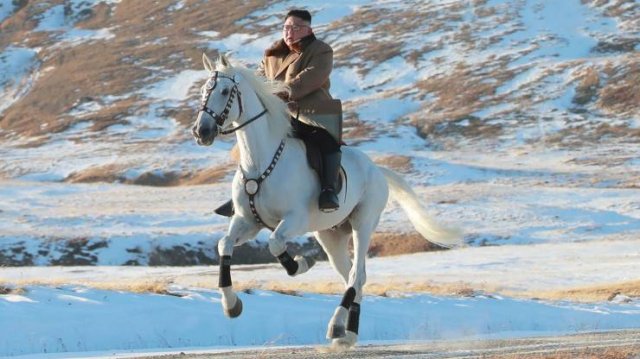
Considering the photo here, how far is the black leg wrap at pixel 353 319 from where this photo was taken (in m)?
14.3

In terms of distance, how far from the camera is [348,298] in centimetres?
1454

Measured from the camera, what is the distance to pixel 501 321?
21.9 m

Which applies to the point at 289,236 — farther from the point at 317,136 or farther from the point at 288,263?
the point at 317,136

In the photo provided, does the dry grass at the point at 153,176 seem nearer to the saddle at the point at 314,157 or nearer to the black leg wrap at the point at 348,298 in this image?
the black leg wrap at the point at 348,298

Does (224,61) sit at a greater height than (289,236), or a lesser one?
greater

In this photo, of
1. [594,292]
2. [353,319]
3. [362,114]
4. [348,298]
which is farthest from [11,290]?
[362,114]

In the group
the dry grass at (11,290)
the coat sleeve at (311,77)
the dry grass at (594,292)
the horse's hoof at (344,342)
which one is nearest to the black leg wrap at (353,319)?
the horse's hoof at (344,342)

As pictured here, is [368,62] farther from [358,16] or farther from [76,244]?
[76,244]

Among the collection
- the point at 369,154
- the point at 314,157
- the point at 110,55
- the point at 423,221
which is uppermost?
the point at 314,157

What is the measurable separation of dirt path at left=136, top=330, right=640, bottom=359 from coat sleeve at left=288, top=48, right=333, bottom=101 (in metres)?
3.22

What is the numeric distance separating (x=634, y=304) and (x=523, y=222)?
Answer: 109ft

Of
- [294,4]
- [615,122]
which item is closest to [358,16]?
[294,4]

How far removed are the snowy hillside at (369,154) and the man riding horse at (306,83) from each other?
14.6 feet

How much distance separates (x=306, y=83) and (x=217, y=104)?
196cm
